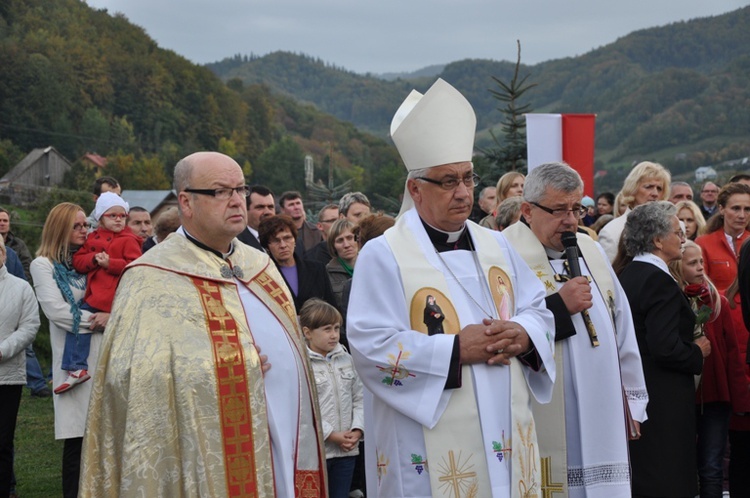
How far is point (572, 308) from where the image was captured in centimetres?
522

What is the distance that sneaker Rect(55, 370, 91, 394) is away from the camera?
7.25 meters

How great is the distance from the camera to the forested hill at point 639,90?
300ft

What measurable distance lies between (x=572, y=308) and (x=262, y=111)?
312 feet

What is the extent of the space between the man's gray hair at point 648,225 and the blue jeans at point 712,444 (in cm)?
151

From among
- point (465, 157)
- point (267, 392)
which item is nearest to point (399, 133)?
point (465, 157)

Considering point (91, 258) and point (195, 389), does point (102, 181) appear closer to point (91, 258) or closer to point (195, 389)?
point (91, 258)

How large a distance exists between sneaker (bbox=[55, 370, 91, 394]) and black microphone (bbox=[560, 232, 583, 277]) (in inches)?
143

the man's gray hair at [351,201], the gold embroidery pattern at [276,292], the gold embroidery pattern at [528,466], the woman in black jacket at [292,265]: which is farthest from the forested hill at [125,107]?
→ the gold embroidery pattern at [528,466]

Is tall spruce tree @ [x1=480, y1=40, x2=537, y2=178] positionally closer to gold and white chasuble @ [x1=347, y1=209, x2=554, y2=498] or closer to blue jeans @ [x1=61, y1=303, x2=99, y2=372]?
blue jeans @ [x1=61, y1=303, x2=99, y2=372]

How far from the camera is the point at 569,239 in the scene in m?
5.48

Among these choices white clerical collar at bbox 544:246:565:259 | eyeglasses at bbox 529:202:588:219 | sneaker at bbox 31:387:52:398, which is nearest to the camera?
eyeglasses at bbox 529:202:588:219

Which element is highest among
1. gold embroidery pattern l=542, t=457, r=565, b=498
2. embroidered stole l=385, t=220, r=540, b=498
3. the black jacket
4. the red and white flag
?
the red and white flag

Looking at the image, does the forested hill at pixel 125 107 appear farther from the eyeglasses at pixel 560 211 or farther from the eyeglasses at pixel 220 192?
the eyeglasses at pixel 220 192

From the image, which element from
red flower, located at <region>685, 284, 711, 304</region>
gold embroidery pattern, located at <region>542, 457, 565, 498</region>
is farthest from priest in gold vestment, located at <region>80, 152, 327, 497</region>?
red flower, located at <region>685, 284, 711, 304</region>
